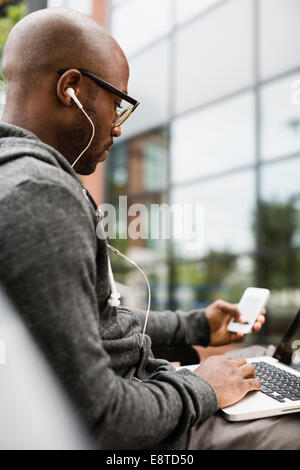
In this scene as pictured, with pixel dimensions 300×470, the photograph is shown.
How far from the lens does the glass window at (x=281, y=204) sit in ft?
17.0

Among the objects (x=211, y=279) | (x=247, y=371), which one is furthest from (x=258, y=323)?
(x=211, y=279)

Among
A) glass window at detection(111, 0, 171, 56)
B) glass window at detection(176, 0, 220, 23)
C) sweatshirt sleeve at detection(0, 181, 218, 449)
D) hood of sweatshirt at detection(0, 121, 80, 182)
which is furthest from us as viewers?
glass window at detection(111, 0, 171, 56)

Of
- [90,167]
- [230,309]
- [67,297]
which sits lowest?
[230,309]

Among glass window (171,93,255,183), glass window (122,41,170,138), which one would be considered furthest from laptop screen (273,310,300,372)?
glass window (122,41,170,138)

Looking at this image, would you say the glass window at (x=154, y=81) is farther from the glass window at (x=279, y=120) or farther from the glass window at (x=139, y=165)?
the glass window at (x=279, y=120)

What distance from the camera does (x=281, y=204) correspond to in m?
5.34

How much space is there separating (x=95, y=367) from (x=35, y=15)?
2.80ft

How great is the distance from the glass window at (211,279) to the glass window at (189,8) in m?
3.95

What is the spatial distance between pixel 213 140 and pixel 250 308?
16.4 feet

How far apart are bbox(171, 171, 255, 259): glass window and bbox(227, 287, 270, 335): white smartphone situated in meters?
3.72

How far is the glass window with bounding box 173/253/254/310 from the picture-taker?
Result: 5.66m

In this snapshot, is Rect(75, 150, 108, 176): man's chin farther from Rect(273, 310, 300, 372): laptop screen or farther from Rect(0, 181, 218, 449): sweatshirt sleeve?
Rect(273, 310, 300, 372): laptop screen

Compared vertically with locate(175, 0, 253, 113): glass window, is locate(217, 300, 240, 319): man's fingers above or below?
below

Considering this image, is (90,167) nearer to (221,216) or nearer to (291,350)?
(291,350)
